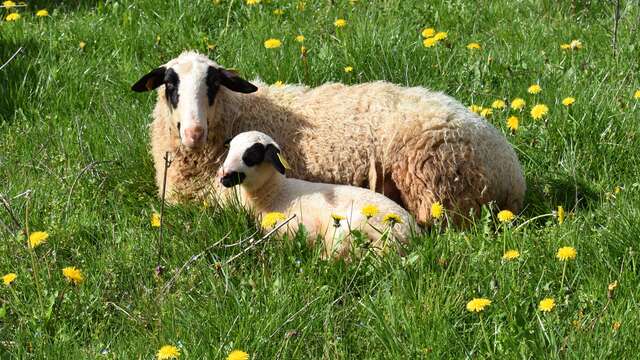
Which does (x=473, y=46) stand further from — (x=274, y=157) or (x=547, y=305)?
(x=547, y=305)

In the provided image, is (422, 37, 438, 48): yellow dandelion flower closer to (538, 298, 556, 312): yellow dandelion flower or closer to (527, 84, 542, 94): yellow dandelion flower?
(527, 84, 542, 94): yellow dandelion flower

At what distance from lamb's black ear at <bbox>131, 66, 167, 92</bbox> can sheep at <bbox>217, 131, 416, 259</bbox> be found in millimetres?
738

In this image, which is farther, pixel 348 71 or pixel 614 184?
pixel 348 71

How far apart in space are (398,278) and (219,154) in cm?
181

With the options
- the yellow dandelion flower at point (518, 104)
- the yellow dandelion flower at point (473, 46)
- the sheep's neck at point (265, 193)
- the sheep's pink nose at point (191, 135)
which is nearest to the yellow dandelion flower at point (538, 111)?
the yellow dandelion flower at point (518, 104)

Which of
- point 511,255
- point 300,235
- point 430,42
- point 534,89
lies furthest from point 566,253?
point 430,42

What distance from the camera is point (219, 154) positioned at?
216 inches

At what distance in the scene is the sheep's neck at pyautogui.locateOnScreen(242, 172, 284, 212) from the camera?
4945mm

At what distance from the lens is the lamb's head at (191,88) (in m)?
5.12

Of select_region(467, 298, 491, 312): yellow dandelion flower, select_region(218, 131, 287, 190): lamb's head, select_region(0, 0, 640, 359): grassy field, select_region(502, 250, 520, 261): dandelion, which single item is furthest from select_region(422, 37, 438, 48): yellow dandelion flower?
select_region(467, 298, 491, 312): yellow dandelion flower

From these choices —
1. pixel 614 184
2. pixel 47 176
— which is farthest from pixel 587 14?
pixel 47 176

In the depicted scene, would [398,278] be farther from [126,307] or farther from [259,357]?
[126,307]

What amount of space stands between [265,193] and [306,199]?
242mm

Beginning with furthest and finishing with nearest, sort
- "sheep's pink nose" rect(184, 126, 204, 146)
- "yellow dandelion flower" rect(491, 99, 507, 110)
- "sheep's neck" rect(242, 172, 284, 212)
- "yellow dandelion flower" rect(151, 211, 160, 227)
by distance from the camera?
"yellow dandelion flower" rect(491, 99, 507, 110) < "sheep's pink nose" rect(184, 126, 204, 146) < "sheep's neck" rect(242, 172, 284, 212) < "yellow dandelion flower" rect(151, 211, 160, 227)
